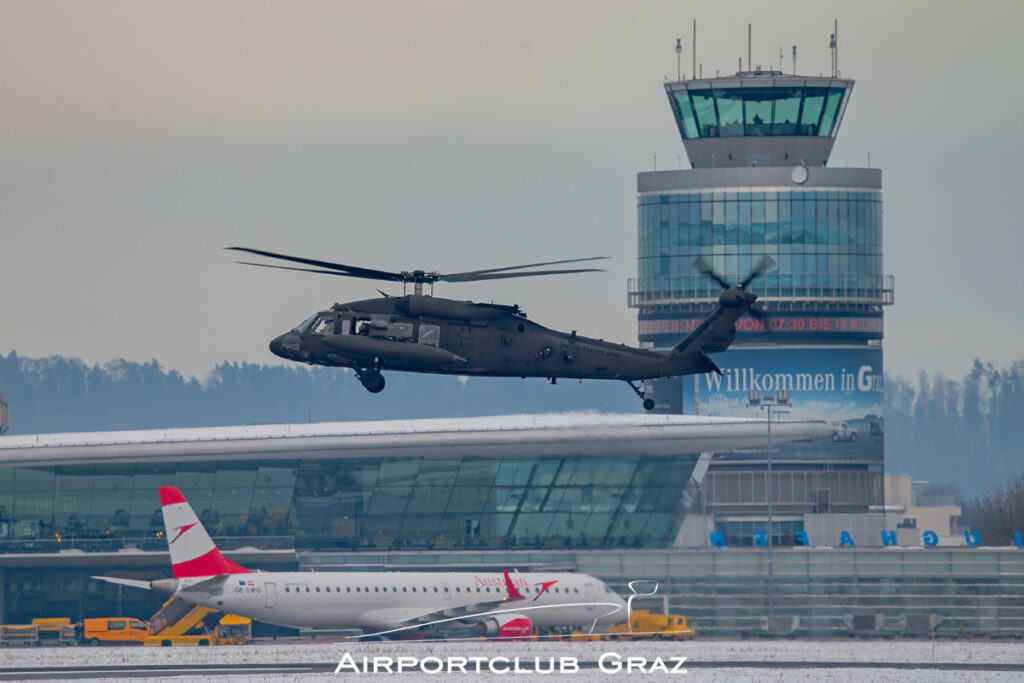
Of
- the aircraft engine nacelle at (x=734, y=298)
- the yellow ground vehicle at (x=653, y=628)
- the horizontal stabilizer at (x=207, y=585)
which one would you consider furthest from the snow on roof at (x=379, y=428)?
the aircraft engine nacelle at (x=734, y=298)

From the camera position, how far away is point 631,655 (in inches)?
4230

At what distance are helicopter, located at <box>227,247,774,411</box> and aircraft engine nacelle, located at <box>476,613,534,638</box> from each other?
4218 cm

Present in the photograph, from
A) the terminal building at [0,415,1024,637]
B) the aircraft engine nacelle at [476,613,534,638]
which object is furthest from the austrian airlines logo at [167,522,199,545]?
the terminal building at [0,415,1024,637]

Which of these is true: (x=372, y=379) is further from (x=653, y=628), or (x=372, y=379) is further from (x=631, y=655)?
(x=653, y=628)

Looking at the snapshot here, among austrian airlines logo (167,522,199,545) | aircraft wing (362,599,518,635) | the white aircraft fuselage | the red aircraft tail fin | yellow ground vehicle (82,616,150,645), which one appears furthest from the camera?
yellow ground vehicle (82,616,150,645)

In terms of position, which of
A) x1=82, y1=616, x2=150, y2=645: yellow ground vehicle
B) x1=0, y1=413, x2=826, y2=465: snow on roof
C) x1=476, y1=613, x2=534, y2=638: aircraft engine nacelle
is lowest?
x1=82, y1=616, x2=150, y2=645: yellow ground vehicle

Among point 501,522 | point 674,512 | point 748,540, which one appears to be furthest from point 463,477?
point 748,540

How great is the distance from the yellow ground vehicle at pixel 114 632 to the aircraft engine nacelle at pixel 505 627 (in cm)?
2183

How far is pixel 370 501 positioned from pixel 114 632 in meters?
29.7

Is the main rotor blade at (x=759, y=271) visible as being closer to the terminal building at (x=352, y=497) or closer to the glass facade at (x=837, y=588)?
the glass facade at (x=837, y=588)

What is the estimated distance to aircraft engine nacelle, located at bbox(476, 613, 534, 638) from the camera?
119375mm

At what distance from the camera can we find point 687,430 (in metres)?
156

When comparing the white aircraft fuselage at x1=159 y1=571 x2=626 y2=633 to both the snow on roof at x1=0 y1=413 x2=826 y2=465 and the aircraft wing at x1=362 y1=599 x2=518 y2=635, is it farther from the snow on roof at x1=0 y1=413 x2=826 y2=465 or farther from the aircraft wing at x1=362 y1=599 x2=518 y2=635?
the snow on roof at x1=0 y1=413 x2=826 y2=465

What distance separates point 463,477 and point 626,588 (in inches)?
868
